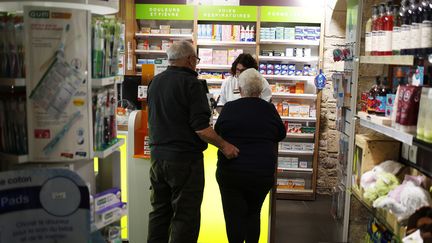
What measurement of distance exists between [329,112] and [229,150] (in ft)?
12.0

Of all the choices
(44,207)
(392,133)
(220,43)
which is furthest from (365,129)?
(220,43)

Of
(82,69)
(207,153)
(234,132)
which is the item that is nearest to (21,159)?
(82,69)

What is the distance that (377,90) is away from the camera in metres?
3.06

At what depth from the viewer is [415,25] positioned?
7.90 ft

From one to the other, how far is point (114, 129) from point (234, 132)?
0.93 meters

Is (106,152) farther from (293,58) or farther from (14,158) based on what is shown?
(293,58)

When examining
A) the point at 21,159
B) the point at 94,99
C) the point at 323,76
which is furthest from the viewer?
the point at 323,76

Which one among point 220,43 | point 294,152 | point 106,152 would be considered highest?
point 220,43

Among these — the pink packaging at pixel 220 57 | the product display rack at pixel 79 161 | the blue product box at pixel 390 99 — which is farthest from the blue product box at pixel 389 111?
the pink packaging at pixel 220 57

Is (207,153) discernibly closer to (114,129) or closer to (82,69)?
(114,129)

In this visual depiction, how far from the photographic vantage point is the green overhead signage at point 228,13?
21.0ft

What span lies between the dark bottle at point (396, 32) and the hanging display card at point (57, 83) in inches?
68.8

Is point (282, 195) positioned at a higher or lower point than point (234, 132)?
lower

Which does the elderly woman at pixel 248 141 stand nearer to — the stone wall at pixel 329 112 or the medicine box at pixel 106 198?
the medicine box at pixel 106 198
